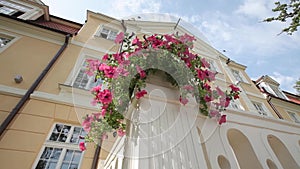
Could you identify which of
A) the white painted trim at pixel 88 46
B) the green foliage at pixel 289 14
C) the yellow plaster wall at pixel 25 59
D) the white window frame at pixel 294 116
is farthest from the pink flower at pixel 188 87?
the white window frame at pixel 294 116

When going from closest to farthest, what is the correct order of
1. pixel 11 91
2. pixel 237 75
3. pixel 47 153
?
pixel 47 153, pixel 11 91, pixel 237 75

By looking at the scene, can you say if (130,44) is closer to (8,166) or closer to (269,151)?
(269,151)

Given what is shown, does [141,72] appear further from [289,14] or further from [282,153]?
[289,14]

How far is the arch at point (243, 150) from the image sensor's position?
1.15 m

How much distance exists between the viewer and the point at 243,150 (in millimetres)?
1247

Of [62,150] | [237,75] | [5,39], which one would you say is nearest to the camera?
[62,150]

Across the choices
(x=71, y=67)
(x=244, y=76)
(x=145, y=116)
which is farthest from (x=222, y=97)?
(x=244, y=76)

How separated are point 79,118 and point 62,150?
0.66 metres

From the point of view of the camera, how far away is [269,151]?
1167 millimetres

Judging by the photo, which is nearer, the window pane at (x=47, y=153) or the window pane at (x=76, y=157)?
the window pane at (x=47, y=153)

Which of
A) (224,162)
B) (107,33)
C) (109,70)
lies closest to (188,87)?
(224,162)

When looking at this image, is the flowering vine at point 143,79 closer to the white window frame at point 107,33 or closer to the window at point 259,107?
the white window frame at point 107,33

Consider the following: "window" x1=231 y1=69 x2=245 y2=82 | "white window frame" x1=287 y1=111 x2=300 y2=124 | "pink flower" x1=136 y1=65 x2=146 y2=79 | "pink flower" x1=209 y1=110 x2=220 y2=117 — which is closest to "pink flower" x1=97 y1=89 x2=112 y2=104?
"pink flower" x1=136 y1=65 x2=146 y2=79

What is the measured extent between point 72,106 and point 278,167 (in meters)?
3.63
